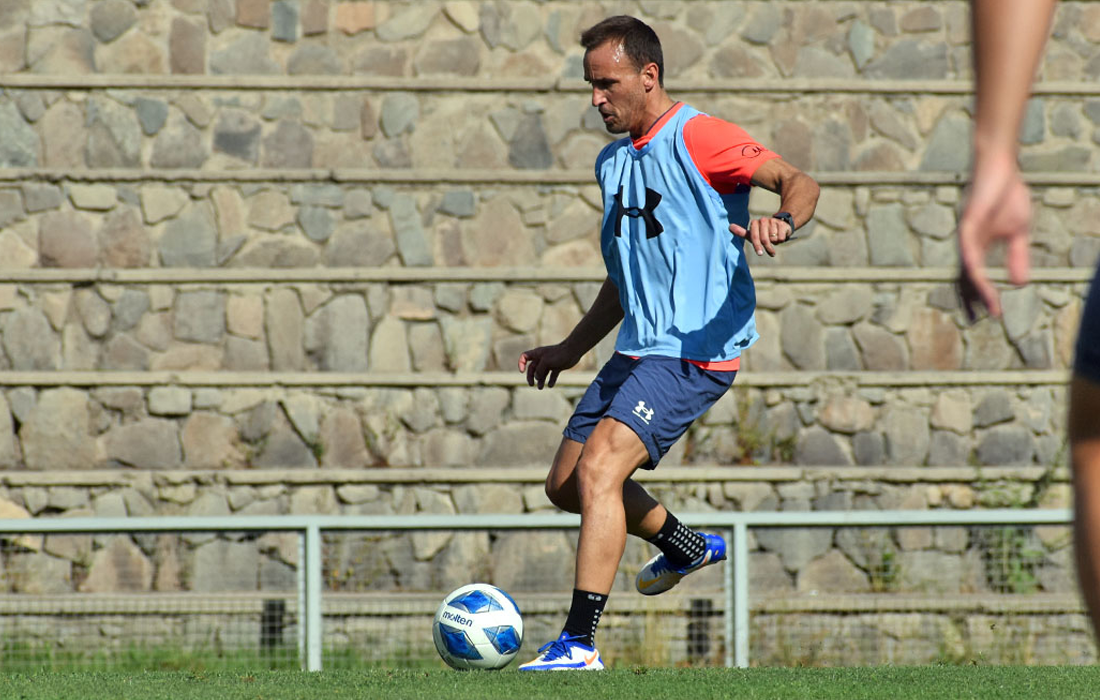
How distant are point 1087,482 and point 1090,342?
7.4 inches

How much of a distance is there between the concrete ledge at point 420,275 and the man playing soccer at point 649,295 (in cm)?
384

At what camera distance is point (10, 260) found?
880 cm

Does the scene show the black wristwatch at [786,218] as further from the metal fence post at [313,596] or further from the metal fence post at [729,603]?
the metal fence post at [313,596]

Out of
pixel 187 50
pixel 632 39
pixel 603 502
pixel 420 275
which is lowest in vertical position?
pixel 603 502

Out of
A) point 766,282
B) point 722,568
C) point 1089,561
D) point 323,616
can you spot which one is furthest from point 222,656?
point 1089,561

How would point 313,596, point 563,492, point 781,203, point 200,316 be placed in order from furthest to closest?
point 200,316 < point 313,596 < point 563,492 < point 781,203

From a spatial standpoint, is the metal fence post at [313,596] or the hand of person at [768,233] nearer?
the hand of person at [768,233]

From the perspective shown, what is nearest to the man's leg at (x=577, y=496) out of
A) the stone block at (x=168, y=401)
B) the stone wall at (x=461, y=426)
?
the stone wall at (x=461, y=426)

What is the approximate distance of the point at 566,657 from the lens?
4465 millimetres

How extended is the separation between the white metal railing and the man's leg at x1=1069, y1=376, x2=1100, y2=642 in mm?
4902

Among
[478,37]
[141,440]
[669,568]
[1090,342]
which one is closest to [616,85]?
[669,568]

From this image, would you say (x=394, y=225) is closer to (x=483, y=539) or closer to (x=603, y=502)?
(x=483, y=539)

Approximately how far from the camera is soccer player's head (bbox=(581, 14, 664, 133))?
480cm

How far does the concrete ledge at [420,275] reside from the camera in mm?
8719
